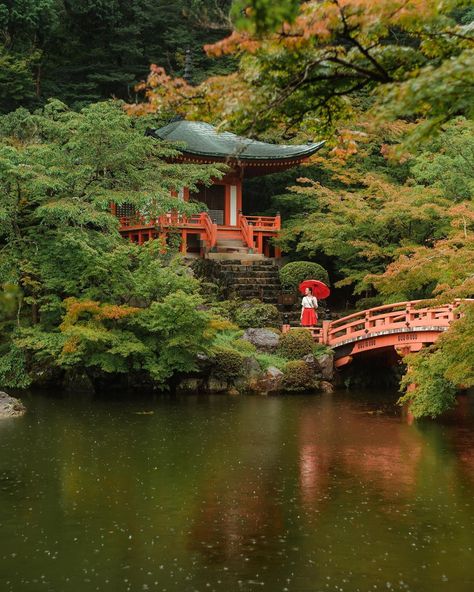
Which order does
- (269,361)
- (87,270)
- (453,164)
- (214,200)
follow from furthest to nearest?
(214,200), (453,164), (269,361), (87,270)

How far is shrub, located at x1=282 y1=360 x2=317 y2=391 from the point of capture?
2034 cm

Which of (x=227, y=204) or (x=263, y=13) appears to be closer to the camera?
(x=263, y=13)

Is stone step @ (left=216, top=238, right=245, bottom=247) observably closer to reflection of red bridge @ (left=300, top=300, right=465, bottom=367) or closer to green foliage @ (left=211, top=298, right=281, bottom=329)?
green foliage @ (left=211, top=298, right=281, bottom=329)

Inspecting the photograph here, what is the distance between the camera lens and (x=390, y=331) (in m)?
19.9

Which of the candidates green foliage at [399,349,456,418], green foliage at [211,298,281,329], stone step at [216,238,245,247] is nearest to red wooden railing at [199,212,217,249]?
stone step at [216,238,245,247]

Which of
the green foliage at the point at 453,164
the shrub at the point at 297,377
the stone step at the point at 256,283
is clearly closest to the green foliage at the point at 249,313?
the stone step at the point at 256,283

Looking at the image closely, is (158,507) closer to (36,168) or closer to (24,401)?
(24,401)

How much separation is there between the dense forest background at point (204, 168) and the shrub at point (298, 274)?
0.74m

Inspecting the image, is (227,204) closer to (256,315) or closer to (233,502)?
(256,315)

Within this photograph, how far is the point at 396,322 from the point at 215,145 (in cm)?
1026

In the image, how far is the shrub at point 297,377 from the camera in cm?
2034

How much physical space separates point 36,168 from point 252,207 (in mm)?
14132

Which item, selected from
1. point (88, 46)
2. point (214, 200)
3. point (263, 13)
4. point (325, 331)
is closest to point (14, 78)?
point (88, 46)

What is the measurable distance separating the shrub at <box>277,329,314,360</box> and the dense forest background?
241 centimetres
